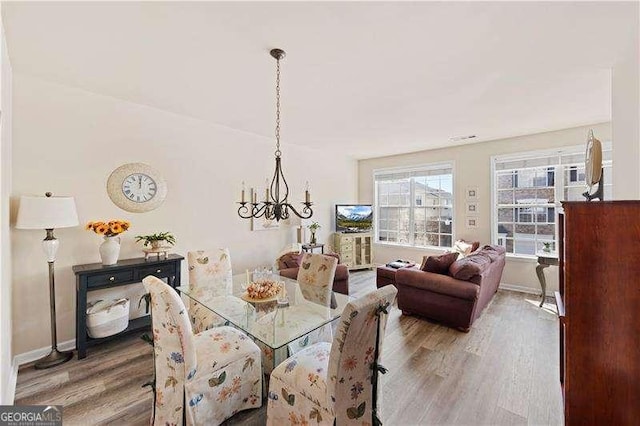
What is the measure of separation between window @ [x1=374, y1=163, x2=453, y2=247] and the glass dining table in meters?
3.89

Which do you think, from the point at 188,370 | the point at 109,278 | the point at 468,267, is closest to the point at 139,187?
the point at 109,278

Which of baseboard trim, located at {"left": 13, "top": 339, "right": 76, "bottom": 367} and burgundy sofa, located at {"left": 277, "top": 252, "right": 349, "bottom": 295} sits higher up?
burgundy sofa, located at {"left": 277, "top": 252, "right": 349, "bottom": 295}

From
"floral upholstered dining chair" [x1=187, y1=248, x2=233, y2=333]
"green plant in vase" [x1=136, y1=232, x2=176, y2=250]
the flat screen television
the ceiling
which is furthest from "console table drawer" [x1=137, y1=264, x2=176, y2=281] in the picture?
the flat screen television

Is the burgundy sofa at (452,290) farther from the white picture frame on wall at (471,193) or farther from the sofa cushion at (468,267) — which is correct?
the white picture frame on wall at (471,193)

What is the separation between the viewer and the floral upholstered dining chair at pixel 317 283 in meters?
2.35

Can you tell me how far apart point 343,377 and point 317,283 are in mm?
1346

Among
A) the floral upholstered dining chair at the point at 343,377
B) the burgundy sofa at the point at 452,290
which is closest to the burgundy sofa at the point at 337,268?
the burgundy sofa at the point at 452,290

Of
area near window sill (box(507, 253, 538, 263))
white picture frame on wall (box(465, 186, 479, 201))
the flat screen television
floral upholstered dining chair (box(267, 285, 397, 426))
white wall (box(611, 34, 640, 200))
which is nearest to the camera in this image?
floral upholstered dining chair (box(267, 285, 397, 426))

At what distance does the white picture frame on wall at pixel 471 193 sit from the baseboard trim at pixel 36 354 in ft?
19.5

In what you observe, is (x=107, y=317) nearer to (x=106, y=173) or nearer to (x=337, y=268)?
(x=106, y=173)

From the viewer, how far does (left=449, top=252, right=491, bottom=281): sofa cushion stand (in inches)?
113

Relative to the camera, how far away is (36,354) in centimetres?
252

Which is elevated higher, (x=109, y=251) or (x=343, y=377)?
(x=109, y=251)

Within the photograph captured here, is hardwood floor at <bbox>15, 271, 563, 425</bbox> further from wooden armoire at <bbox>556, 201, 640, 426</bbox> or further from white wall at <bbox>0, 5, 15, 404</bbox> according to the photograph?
wooden armoire at <bbox>556, 201, 640, 426</bbox>
